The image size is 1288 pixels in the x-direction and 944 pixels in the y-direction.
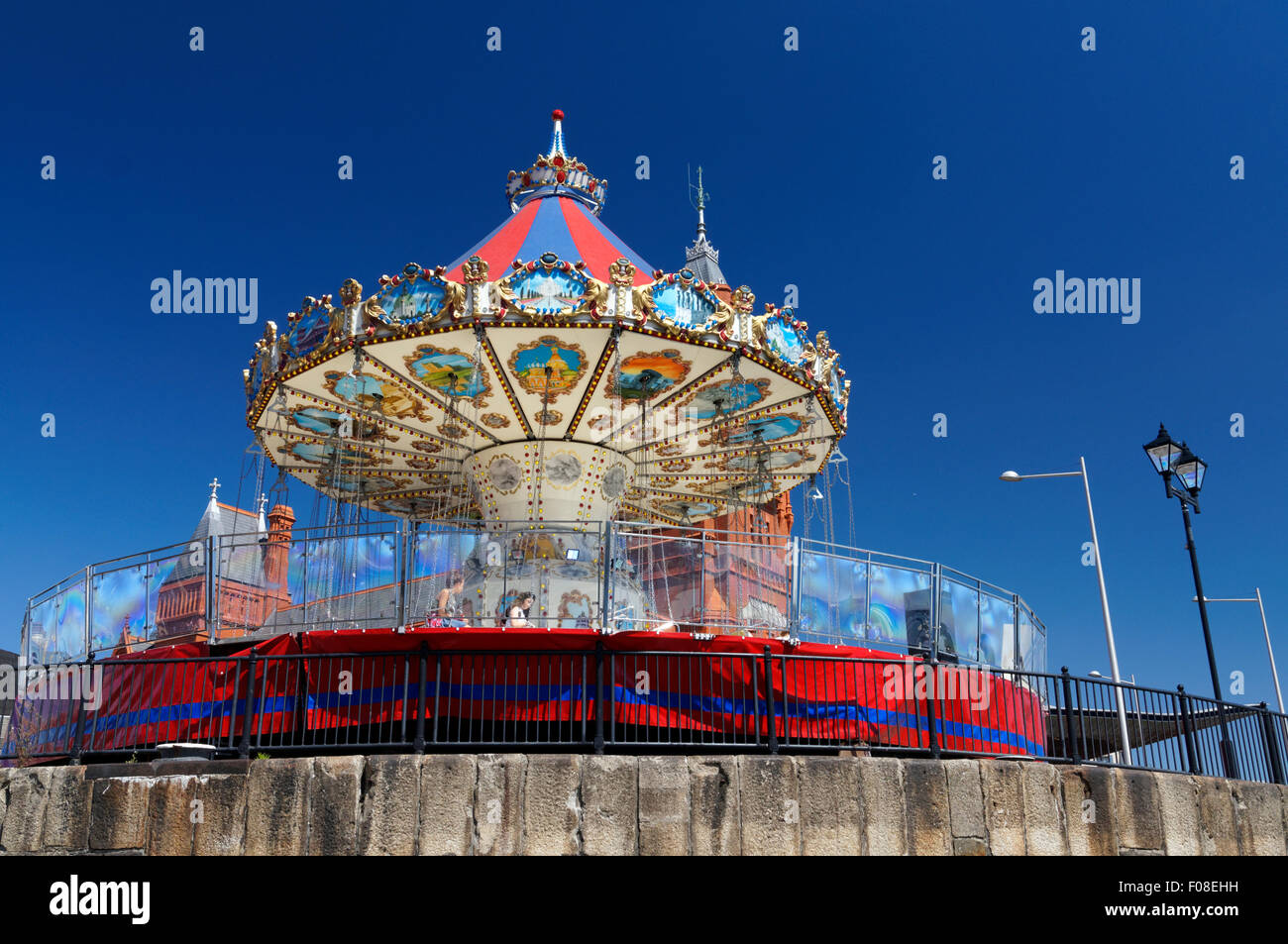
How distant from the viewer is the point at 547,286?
12.2 metres

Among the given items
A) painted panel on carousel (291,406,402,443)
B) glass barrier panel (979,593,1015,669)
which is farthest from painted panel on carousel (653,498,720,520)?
glass barrier panel (979,593,1015,669)

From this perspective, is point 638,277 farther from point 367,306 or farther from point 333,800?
point 333,800

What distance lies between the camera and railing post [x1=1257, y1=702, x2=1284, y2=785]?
11414 mm

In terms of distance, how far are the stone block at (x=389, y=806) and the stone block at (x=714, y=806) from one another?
6.53 ft

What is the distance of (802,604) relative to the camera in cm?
1105

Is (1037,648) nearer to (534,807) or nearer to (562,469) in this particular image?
(562,469)

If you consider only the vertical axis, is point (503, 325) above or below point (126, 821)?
above

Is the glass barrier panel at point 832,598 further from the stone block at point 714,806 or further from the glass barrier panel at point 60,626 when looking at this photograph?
the glass barrier panel at point 60,626

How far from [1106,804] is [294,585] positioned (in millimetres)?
8233

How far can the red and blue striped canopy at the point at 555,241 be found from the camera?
13.6 metres

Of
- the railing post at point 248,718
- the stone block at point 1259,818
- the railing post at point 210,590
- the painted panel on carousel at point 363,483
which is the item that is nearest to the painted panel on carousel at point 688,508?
the painted panel on carousel at point 363,483

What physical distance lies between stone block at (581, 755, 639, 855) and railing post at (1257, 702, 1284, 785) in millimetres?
8110
